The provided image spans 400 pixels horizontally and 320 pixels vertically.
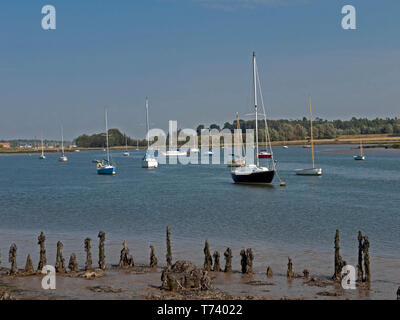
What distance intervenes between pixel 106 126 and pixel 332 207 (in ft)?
256

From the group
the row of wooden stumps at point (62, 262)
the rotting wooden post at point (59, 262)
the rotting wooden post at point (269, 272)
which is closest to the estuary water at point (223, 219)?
the rotting wooden post at point (269, 272)

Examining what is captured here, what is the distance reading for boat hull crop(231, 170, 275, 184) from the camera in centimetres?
6862

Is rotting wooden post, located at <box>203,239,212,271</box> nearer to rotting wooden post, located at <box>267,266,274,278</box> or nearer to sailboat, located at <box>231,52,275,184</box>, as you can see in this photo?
rotting wooden post, located at <box>267,266,274,278</box>

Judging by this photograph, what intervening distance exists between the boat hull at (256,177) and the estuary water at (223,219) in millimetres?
1007

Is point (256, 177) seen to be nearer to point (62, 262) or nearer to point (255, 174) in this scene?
point (255, 174)

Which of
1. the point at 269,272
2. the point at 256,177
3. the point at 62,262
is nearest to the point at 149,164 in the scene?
the point at 256,177

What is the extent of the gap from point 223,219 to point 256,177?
1088 inches

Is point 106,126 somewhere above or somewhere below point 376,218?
above

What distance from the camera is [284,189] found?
68.2 meters

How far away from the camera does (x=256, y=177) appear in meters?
70.2

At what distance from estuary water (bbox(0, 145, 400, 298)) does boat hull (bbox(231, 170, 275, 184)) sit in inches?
39.6

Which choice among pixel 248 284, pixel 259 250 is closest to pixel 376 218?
pixel 259 250

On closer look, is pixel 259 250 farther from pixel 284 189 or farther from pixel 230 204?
pixel 284 189

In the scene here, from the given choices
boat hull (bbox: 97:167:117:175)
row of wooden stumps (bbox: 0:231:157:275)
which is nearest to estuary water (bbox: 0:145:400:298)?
row of wooden stumps (bbox: 0:231:157:275)
